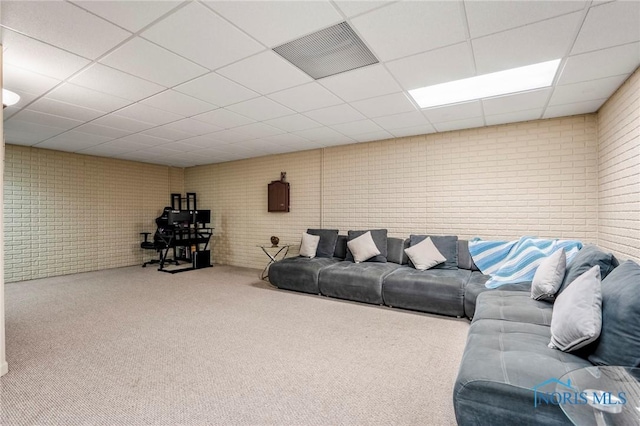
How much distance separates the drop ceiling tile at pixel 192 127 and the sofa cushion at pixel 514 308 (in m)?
4.17

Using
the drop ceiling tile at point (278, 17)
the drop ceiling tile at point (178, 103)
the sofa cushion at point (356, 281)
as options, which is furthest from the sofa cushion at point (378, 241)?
the drop ceiling tile at point (278, 17)

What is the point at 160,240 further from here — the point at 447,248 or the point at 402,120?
the point at 447,248

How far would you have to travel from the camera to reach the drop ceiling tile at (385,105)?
Answer: 350 cm

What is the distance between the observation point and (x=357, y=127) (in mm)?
4691

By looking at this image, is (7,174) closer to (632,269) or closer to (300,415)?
(300,415)

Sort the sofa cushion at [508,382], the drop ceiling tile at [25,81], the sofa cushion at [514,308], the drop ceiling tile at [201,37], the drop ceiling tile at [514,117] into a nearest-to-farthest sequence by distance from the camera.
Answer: the sofa cushion at [508,382] < the drop ceiling tile at [201,37] < the sofa cushion at [514,308] < the drop ceiling tile at [25,81] < the drop ceiling tile at [514,117]

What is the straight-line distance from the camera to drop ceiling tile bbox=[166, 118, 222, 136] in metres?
4.38

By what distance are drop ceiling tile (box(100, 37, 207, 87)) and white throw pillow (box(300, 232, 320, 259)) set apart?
3.41 metres

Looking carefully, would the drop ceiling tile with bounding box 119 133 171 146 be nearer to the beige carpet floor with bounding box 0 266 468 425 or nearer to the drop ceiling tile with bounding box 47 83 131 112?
the drop ceiling tile with bounding box 47 83 131 112

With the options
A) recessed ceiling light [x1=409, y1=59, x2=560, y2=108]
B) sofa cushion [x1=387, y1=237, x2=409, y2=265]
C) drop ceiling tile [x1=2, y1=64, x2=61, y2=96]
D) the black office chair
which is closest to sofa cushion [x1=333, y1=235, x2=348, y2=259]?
sofa cushion [x1=387, y1=237, x2=409, y2=265]

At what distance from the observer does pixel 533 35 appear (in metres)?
2.25

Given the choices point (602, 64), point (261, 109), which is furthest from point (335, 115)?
point (602, 64)

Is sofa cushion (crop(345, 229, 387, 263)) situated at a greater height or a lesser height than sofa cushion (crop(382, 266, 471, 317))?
greater

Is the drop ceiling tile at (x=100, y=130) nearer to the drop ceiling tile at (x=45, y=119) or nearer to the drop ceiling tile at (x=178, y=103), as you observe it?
the drop ceiling tile at (x=45, y=119)
